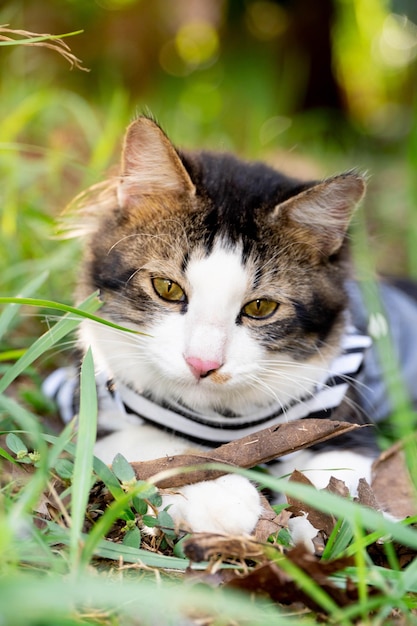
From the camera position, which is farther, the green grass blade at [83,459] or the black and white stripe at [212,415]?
the black and white stripe at [212,415]

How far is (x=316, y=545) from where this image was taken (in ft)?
4.08

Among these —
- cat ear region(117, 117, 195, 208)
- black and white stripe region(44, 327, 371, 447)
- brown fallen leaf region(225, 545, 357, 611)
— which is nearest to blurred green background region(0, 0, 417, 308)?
cat ear region(117, 117, 195, 208)

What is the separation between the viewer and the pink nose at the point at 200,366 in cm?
135

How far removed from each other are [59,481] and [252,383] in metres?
0.44

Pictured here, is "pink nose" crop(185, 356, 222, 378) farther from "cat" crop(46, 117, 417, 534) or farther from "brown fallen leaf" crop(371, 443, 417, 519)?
"brown fallen leaf" crop(371, 443, 417, 519)

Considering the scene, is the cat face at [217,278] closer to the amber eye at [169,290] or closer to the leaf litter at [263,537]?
the amber eye at [169,290]

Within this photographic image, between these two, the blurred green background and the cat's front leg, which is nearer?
the cat's front leg

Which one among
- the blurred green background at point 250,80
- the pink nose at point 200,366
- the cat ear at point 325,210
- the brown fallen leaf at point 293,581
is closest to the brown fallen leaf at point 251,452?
the pink nose at point 200,366

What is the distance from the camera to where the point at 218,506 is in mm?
1218

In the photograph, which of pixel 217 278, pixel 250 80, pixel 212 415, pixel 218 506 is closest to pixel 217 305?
pixel 217 278

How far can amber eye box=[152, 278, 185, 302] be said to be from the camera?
1493 millimetres

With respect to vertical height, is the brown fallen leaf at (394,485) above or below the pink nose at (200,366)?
below

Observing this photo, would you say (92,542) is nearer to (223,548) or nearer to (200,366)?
(223,548)

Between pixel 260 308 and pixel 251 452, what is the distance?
0.35 meters
